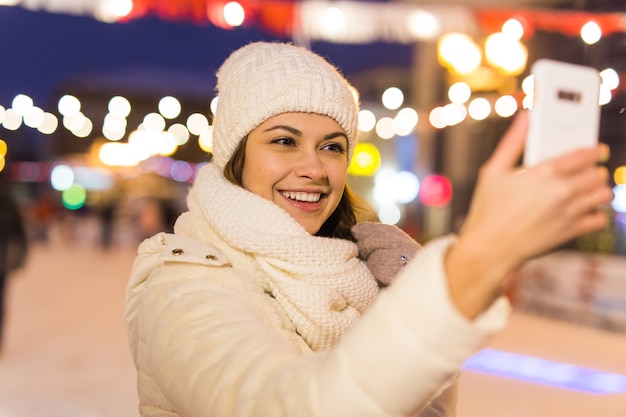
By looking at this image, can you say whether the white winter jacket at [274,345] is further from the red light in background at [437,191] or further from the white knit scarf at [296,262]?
the red light in background at [437,191]

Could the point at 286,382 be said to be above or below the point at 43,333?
above

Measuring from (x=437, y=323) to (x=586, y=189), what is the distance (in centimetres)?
23

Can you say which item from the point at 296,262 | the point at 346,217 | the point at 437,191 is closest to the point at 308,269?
the point at 296,262

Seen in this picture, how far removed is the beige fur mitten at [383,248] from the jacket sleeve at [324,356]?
0.53 metres

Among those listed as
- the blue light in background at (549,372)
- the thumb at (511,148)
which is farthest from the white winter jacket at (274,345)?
the blue light in background at (549,372)

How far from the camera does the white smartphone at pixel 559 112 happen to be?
25.9 inches

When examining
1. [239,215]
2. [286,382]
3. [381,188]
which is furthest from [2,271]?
[381,188]

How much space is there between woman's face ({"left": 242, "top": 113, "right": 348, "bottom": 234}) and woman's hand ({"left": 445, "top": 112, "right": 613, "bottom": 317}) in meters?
0.78

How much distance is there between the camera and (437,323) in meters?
0.69

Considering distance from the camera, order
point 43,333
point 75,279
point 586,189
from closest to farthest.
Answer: point 586,189 < point 43,333 < point 75,279

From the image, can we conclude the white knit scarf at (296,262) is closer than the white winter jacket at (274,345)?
No

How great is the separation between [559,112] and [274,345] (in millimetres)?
518

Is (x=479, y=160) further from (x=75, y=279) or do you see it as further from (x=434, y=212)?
(x=75, y=279)

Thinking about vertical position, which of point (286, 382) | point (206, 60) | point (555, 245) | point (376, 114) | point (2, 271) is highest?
point (206, 60)
